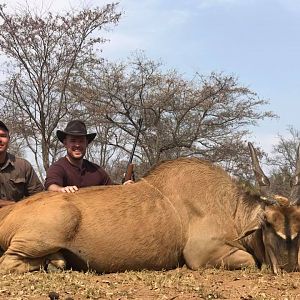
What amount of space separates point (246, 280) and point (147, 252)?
4.06 ft

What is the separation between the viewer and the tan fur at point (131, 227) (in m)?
5.78

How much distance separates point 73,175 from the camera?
23.9 ft

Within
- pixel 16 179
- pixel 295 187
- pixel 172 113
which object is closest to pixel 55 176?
pixel 16 179

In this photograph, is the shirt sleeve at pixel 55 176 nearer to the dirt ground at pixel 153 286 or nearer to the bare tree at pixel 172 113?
the dirt ground at pixel 153 286

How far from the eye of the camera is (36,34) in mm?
20422

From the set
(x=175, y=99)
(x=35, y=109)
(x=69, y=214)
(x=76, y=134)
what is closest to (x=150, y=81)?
(x=175, y=99)

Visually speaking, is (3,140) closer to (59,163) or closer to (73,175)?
(59,163)

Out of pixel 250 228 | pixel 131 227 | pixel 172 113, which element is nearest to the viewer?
pixel 250 228

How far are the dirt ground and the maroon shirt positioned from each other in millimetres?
1677

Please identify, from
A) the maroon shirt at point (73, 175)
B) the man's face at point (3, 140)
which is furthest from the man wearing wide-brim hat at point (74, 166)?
the man's face at point (3, 140)

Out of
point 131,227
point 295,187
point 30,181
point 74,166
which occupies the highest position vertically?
point 74,166

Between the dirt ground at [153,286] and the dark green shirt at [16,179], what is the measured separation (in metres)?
2.11

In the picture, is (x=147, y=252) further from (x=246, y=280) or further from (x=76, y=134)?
(x=76, y=134)

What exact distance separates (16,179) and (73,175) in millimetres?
807
